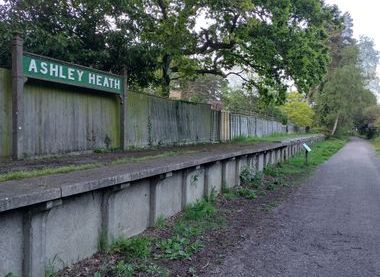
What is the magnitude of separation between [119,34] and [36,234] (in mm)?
9854

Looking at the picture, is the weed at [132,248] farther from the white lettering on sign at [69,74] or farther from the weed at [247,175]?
the weed at [247,175]

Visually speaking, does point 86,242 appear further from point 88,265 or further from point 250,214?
point 250,214

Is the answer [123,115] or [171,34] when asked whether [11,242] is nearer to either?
[123,115]

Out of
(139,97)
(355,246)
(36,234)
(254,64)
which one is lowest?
(355,246)

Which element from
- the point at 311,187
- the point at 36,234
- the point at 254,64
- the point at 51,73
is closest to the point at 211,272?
the point at 36,234

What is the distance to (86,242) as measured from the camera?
5289mm

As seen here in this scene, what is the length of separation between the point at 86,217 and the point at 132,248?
0.83 metres

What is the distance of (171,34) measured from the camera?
48.9 feet

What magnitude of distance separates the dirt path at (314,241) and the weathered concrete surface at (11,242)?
2.12 meters

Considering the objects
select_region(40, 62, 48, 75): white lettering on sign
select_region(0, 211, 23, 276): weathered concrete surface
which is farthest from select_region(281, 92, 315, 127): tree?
select_region(0, 211, 23, 276): weathered concrete surface

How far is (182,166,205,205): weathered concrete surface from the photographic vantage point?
27.5 feet

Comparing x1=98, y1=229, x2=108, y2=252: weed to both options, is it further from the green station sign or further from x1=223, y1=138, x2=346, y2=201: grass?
x1=223, y1=138, x2=346, y2=201: grass

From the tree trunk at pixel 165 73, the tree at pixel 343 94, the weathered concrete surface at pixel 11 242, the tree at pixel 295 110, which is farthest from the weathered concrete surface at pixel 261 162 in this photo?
the tree at pixel 343 94

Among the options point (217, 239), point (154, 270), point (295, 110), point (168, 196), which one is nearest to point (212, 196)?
point (168, 196)
